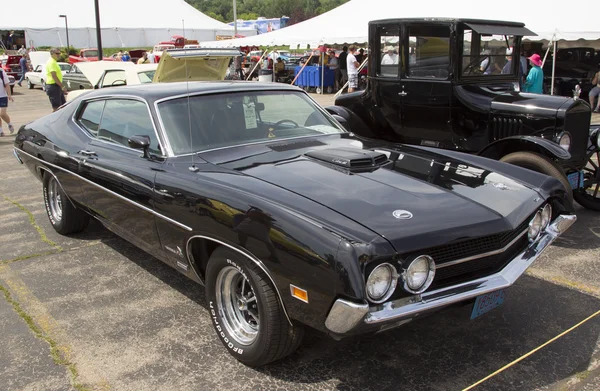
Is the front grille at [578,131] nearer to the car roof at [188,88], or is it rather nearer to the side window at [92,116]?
the car roof at [188,88]

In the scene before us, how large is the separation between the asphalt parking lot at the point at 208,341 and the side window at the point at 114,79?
10307mm

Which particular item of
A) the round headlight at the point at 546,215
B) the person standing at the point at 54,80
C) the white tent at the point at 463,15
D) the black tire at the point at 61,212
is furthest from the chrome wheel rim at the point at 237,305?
the white tent at the point at 463,15

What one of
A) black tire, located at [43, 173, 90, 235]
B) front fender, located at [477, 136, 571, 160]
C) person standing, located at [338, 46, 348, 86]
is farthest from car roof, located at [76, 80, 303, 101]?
person standing, located at [338, 46, 348, 86]

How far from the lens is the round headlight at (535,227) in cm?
332

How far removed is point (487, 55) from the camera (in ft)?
22.4

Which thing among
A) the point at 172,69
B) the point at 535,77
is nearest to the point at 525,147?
the point at 535,77

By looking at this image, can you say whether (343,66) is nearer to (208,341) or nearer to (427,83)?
(427,83)

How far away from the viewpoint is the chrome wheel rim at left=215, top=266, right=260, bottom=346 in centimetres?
321

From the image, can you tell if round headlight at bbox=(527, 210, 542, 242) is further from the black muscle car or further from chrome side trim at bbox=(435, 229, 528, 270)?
chrome side trim at bbox=(435, 229, 528, 270)

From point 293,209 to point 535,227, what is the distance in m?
1.57

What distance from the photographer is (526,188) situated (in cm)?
352

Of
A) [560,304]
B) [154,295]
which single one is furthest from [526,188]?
[154,295]

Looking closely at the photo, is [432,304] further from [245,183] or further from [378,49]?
[378,49]

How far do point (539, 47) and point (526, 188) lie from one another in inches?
585
